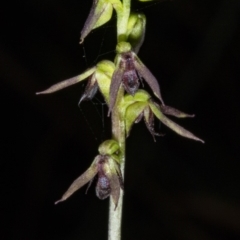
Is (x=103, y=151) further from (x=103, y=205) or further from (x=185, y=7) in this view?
(x=185, y=7)

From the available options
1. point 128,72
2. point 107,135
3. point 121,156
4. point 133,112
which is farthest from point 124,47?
point 107,135

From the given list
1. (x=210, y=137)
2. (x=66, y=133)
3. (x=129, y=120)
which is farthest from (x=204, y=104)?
(x=129, y=120)

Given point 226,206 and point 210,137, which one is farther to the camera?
point 210,137

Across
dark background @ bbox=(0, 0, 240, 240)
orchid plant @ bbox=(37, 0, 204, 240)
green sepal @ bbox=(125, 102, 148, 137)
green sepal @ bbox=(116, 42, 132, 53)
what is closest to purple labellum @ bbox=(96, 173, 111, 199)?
orchid plant @ bbox=(37, 0, 204, 240)

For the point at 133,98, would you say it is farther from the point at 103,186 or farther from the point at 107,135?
the point at 107,135

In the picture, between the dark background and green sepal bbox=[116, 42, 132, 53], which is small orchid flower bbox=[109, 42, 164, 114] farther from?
the dark background

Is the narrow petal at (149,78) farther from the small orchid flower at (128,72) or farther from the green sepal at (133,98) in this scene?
the green sepal at (133,98)

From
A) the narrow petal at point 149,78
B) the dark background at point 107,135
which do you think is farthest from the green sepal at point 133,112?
the dark background at point 107,135
